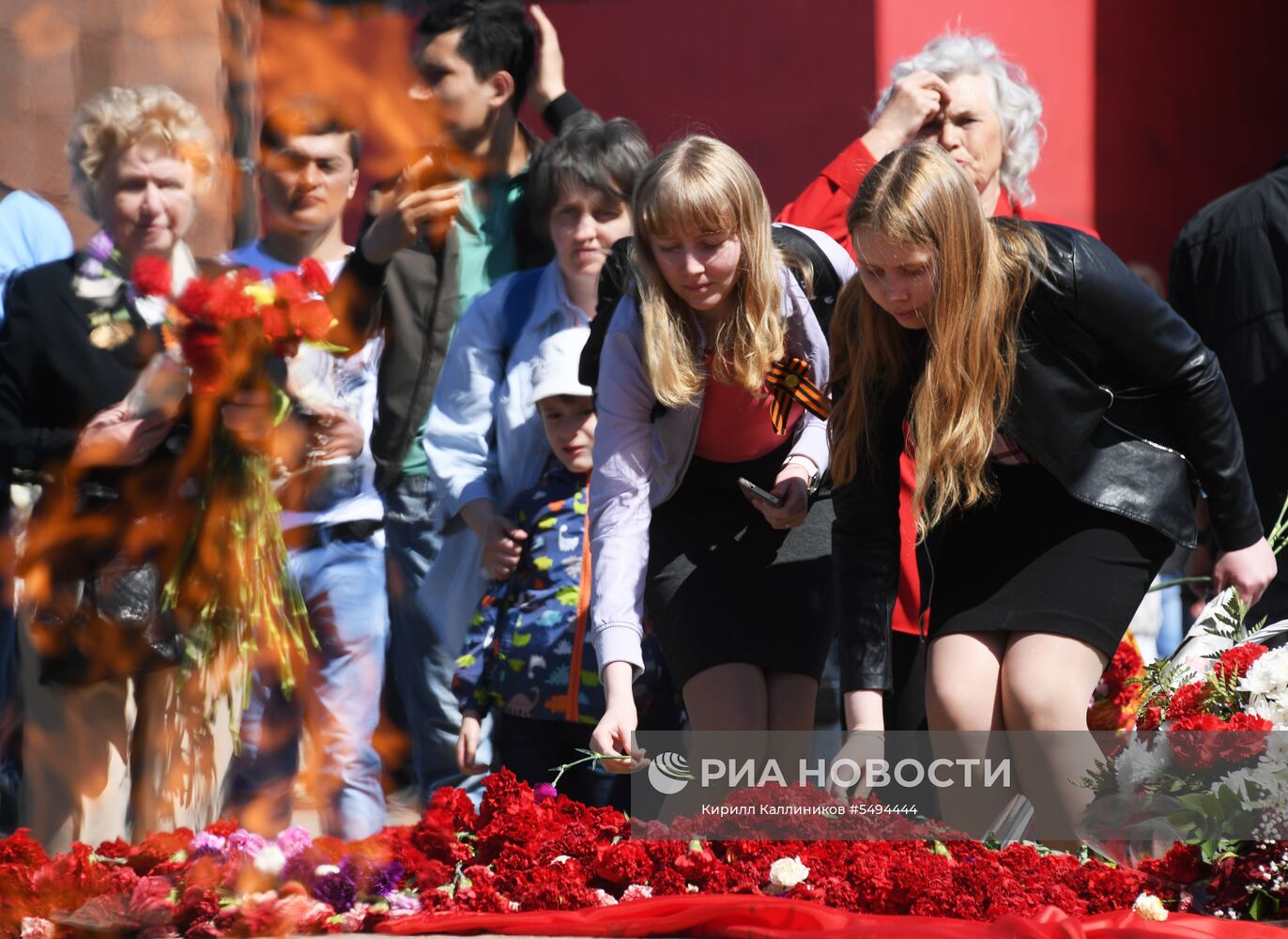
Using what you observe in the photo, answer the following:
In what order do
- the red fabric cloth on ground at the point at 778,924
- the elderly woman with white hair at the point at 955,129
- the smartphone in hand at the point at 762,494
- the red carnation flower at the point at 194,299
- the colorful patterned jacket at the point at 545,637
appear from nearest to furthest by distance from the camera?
1. the red fabric cloth on ground at the point at 778,924
2. the smartphone in hand at the point at 762,494
3. the colorful patterned jacket at the point at 545,637
4. the red carnation flower at the point at 194,299
5. the elderly woman with white hair at the point at 955,129

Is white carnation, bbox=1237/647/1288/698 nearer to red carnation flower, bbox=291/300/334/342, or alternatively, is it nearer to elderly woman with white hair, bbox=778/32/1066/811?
elderly woman with white hair, bbox=778/32/1066/811

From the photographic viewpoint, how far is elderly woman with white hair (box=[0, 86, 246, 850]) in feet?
11.6

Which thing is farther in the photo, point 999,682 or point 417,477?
point 417,477

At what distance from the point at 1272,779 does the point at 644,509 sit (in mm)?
1157

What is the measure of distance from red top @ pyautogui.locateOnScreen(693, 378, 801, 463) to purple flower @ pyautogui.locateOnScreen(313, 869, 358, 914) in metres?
1.04

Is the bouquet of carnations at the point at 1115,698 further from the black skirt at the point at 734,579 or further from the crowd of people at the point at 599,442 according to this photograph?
the black skirt at the point at 734,579

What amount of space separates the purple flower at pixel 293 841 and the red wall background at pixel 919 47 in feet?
9.17

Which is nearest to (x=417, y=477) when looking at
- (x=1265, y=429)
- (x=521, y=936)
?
(x=521, y=936)

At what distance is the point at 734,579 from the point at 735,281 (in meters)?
0.57

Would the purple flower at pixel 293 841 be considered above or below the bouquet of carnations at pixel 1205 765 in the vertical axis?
below

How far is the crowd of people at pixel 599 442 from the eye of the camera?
2838 mm

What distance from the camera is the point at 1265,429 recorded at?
3930 millimetres

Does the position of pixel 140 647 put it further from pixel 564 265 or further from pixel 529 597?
pixel 564 265

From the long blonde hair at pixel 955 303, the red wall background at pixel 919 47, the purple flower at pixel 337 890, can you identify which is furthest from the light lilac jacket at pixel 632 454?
the red wall background at pixel 919 47
